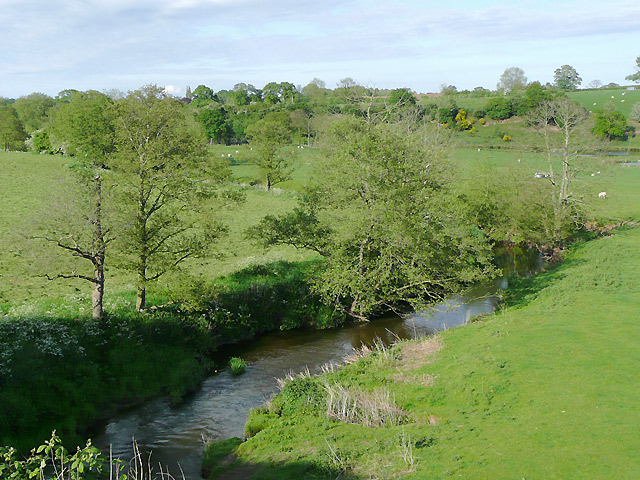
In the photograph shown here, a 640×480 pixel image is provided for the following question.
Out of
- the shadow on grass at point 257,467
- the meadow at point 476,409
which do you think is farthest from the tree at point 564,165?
the shadow on grass at point 257,467

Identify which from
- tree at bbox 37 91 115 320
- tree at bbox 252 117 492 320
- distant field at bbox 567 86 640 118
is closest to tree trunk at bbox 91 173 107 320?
tree at bbox 37 91 115 320

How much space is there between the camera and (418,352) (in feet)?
79.9

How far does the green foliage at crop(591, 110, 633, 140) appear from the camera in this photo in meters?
118

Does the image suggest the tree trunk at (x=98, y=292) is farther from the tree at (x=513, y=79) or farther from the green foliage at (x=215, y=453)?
the tree at (x=513, y=79)

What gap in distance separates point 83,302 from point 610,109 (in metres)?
144

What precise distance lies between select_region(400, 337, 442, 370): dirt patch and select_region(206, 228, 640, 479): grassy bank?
0.09 meters

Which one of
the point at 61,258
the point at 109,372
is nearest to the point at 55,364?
the point at 109,372

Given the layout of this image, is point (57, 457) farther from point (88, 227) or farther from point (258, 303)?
point (258, 303)

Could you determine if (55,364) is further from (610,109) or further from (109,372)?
(610,109)

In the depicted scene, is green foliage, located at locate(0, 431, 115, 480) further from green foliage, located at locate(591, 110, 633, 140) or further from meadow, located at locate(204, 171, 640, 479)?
green foliage, located at locate(591, 110, 633, 140)

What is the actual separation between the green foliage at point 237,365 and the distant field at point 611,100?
139130 mm

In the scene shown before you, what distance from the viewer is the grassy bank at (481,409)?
13.6 metres

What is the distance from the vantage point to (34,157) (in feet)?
255

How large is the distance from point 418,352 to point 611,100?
6007 inches
